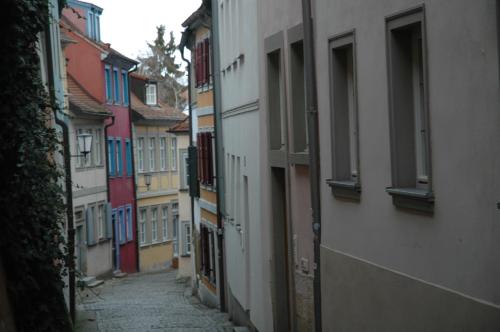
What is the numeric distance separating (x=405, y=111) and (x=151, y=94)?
48601mm

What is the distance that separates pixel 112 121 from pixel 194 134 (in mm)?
9972

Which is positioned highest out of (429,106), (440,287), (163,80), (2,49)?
(163,80)

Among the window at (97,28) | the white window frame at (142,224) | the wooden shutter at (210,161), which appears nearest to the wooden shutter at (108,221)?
the white window frame at (142,224)

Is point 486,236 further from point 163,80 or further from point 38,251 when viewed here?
point 163,80

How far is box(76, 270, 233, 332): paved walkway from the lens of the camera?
22625mm

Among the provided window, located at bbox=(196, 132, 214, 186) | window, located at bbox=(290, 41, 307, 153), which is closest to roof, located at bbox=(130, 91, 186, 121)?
window, located at bbox=(196, 132, 214, 186)

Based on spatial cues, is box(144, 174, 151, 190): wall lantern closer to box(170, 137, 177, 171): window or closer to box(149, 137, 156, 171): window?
box(149, 137, 156, 171): window

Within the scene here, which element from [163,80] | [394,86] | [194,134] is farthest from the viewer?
[163,80]

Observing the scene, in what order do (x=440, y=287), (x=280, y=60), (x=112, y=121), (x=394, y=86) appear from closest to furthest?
(x=440, y=287) < (x=394, y=86) < (x=280, y=60) < (x=112, y=121)

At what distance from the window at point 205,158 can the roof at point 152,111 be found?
1948cm

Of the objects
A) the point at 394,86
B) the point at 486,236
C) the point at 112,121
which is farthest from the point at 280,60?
the point at 112,121

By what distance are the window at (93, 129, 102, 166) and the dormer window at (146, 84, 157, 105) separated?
14.1 meters

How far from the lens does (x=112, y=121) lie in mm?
44281

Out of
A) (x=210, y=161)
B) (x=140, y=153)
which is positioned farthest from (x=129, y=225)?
(x=210, y=161)
